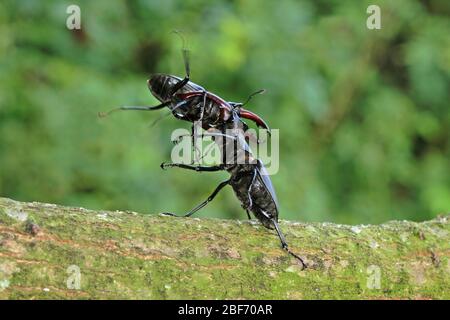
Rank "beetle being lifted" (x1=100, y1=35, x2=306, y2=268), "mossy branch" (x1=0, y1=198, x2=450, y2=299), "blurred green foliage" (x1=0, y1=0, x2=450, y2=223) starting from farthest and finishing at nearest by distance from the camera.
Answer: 1. "blurred green foliage" (x1=0, y1=0, x2=450, y2=223)
2. "beetle being lifted" (x1=100, y1=35, x2=306, y2=268)
3. "mossy branch" (x1=0, y1=198, x2=450, y2=299)

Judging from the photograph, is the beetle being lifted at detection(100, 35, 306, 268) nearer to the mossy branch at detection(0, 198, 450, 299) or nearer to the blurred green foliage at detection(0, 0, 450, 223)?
the mossy branch at detection(0, 198, 450, 299)

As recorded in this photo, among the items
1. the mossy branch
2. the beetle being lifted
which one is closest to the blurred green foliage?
the beetle being lifted

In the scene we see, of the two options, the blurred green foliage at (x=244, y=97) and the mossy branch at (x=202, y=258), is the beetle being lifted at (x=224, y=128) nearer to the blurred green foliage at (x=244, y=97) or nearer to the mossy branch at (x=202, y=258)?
the mossy branch at (x=202, y=258)

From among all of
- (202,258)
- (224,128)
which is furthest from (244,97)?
(202,258)

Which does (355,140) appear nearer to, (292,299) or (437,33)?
(437,33)

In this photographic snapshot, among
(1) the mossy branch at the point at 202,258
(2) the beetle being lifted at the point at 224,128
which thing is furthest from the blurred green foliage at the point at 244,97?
(1) the mossy branch at the point at 202,258

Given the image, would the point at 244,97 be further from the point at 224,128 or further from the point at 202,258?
the point at 202,258
